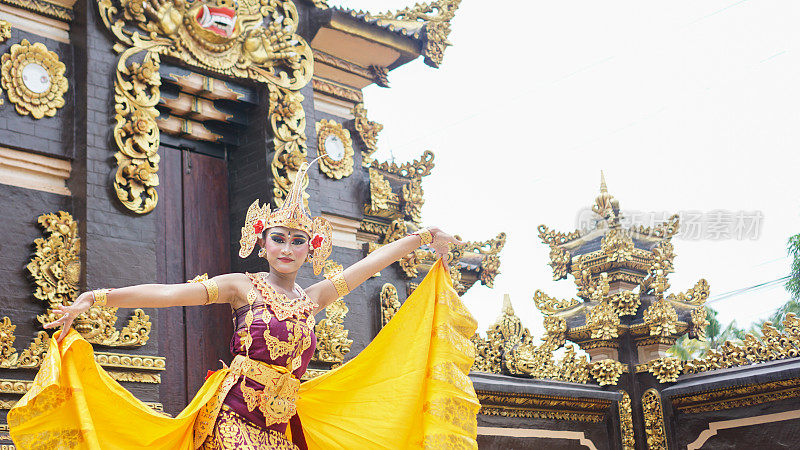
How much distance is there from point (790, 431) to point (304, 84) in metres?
4.78

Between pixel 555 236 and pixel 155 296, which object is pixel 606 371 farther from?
pixel 155 296

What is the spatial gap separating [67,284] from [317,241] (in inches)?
80.4

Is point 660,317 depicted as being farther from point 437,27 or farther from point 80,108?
point 80,108

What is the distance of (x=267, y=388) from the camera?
14.0ft

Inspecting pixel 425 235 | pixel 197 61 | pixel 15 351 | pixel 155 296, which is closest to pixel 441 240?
pixel 425 235

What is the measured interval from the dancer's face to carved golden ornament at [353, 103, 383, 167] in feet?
11.8

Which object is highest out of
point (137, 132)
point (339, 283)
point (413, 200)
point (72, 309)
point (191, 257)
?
point (413, 200)

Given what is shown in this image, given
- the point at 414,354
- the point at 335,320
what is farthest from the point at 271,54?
the point at 414,354

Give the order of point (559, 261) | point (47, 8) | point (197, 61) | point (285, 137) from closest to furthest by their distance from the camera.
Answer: point (47, 8), point (197, 61), point (285, 137), point (559, 261)

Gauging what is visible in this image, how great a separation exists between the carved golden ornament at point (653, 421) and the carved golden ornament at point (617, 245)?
4.04 ft

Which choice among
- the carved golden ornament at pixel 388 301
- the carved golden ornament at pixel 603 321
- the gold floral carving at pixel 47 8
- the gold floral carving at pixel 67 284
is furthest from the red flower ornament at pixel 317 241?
the carved golden ornament at pixel 603 321

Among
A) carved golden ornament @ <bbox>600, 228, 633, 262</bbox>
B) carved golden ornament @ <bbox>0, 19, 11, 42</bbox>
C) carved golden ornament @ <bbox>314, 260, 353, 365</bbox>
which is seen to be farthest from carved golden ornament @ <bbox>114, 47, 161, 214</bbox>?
carved golden ornament @ <bbox>600, 228, 633, 262</bbox>

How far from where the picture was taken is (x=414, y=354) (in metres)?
4.87

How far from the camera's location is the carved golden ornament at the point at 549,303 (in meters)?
8.58
